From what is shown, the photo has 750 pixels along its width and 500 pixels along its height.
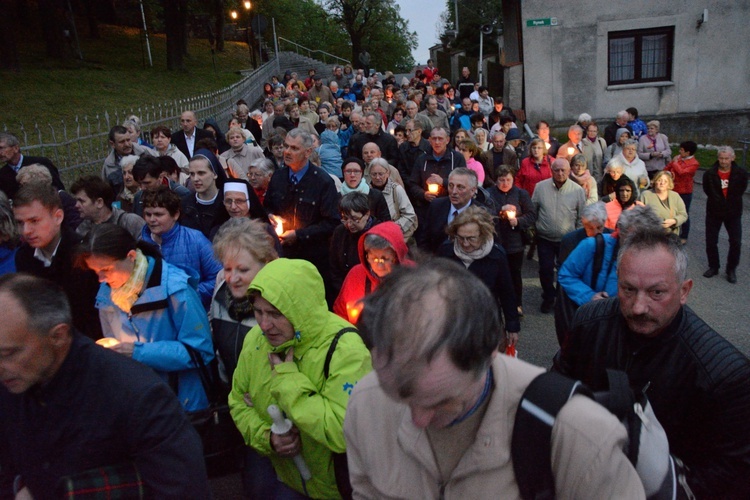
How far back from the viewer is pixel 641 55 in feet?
66.6

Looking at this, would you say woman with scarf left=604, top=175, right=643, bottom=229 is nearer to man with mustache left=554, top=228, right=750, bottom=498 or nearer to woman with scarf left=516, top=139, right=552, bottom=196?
woman with scarf left=516, top=139, right=552, bottom=196

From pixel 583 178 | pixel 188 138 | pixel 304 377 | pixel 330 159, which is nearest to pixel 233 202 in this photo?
pixel 304 377

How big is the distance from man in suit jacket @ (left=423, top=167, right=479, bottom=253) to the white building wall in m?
15.6

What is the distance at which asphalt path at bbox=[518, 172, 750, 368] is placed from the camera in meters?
6.50

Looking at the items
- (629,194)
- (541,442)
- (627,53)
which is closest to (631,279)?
(541,442)

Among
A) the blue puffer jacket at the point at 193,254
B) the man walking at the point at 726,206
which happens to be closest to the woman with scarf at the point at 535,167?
the man walking at the point at 726,206

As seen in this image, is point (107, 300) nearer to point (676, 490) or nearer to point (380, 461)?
point (380, 461)

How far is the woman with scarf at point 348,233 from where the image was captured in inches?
200

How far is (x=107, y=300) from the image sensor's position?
339cm

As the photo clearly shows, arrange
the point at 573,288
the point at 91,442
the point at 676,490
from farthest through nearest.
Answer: the point at 573,288
the point at 91,442
the point at 676,490

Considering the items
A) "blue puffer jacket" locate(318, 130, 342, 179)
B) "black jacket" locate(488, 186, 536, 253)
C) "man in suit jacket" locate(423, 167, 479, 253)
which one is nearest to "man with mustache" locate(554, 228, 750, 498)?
"man in suit jacket" locate(423, 167, 479, 253)

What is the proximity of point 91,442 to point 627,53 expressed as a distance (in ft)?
71.8

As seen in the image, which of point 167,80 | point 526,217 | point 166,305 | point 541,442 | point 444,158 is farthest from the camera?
point 167,80

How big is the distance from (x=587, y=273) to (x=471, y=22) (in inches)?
1777
